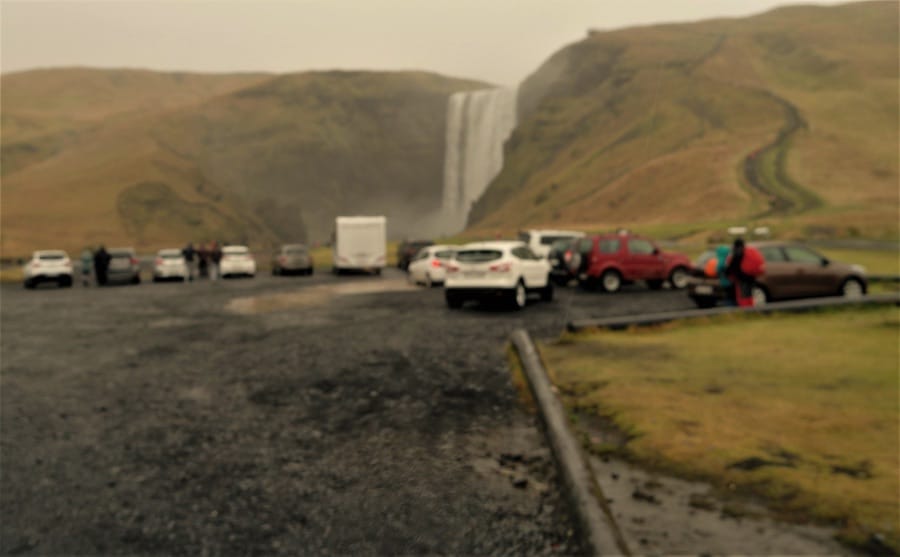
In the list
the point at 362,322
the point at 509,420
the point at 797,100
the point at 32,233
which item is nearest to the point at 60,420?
the point at 509,420

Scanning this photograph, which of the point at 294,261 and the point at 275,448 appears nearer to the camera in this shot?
the point at 275,448

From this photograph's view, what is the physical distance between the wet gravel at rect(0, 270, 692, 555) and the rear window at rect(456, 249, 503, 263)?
3647 mm

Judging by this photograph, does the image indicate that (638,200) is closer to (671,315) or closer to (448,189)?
(448,189)

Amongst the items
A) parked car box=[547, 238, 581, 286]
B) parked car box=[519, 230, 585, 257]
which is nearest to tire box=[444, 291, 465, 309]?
parked car box=[547, 238, 581, 286]

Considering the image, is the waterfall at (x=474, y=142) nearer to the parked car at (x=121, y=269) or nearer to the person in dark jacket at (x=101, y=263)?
the parked car at (x=121, y=269)

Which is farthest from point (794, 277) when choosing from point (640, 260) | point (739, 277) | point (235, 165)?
point (235, 165)

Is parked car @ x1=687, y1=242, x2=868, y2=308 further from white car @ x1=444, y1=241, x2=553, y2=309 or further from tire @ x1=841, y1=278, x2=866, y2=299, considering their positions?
white car @ x1=444, y1=241, x2=553, y2=309

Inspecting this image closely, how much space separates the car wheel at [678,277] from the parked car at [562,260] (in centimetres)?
302

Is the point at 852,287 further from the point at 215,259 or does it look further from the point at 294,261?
the point at 215,259

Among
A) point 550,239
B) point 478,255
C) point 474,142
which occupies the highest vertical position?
point 474,142

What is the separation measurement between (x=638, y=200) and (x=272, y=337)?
212 feet

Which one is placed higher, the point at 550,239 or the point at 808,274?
the point at 550,239

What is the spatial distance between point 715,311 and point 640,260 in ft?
30.7

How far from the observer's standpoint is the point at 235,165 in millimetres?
115312
